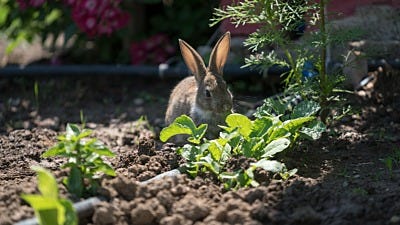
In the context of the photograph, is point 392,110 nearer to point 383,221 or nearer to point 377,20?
point 377,20

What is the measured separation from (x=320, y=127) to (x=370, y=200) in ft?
2.86

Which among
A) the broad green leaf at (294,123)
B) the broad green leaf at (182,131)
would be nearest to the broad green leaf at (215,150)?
the broad green leaf at (182,131)

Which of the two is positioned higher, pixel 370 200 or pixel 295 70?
pixel 295 70

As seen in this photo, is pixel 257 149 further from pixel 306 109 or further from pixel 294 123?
pixel 306 109

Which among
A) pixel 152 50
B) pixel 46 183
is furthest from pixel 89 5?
pixel 46 183

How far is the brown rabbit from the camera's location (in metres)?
5.11

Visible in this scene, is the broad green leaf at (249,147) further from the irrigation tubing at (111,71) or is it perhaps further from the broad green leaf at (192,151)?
the irrigation tubing at (111,71)

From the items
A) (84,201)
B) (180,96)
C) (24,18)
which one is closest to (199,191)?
(84,201)

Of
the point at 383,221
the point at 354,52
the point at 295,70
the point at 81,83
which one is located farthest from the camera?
the point at 81,83

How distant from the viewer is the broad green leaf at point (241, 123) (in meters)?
4.18

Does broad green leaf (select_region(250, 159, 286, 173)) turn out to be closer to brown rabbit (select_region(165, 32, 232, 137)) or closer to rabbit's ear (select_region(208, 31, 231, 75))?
brown rabbit (select_region(165, 32, 232, 137))

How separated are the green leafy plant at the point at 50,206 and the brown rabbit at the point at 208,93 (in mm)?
2078

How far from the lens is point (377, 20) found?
620 cm

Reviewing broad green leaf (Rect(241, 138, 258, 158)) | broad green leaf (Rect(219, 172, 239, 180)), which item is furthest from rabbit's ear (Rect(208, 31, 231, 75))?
broad green leaf (Rect(219, 172, 239, 180))
